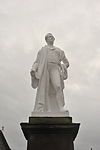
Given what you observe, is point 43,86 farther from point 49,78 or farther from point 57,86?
point 57,86

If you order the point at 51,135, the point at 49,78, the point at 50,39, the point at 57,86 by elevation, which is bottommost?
the point at 51,135

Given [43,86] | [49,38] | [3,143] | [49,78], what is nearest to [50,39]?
[49,38]

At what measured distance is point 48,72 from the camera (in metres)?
11.1

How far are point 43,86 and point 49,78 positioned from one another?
39cm

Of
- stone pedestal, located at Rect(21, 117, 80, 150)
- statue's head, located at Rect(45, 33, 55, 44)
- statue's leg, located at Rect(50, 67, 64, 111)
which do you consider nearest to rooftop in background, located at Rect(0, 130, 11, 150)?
statue's head, located at Rect(45, 33, 55, 44)

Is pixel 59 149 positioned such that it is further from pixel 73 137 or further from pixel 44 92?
pixel 44 92

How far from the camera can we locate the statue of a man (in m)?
10.6

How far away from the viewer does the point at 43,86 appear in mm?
10828

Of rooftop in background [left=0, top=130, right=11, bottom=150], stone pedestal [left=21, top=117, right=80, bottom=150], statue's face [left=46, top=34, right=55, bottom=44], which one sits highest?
rooftop in background [left=0, top=130, right=11, bottom=150]

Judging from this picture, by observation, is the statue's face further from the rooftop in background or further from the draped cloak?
the rooftop in background

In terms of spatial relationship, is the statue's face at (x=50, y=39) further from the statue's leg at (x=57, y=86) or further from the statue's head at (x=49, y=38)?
the statue's leg at (x=57, y=86)

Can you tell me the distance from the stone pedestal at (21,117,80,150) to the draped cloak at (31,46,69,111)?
92cm

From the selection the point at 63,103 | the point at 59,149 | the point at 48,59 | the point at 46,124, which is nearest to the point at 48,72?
the point at 48,59

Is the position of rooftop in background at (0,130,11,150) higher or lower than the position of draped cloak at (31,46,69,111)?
higher
